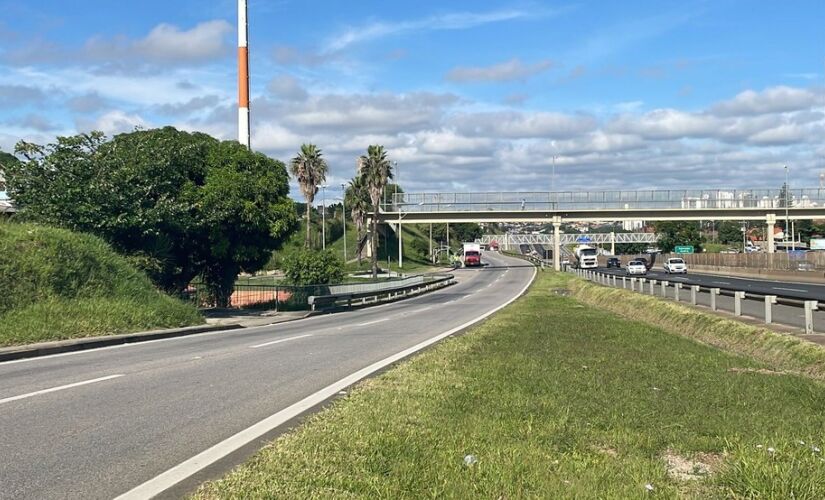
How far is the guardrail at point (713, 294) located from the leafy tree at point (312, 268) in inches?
689

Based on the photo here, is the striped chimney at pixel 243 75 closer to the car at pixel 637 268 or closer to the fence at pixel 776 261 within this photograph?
the car at pixel 637 268

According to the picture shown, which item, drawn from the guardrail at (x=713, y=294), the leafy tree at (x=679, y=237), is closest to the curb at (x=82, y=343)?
the guardrail at (x=713, y=294)

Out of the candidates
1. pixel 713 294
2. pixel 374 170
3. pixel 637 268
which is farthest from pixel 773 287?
pixel 374 170

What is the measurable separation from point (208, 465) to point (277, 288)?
31.5 m

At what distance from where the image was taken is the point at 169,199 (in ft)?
97.3

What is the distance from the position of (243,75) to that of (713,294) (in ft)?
117

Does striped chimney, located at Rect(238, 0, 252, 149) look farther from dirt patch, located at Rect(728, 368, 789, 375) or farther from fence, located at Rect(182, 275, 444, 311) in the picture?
dirt patch, located at Rect(728, 368, 789, 375)

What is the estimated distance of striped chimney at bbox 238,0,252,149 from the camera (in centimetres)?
4944

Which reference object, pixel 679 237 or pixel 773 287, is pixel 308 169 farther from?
pixel 679 237

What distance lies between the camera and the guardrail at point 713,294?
15539mm

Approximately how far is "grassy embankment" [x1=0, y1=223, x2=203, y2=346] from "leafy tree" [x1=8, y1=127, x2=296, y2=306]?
4235 millimetres

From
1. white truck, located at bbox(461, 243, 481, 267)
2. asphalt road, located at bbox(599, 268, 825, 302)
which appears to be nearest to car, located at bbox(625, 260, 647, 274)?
Answer: asphalt road, located at bbox(599, 268, 825, 302)

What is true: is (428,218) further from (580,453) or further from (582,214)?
(580,453)

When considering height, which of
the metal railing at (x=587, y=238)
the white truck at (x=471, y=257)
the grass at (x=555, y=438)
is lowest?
the grass at (x=555, y=438)
